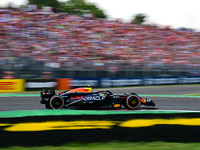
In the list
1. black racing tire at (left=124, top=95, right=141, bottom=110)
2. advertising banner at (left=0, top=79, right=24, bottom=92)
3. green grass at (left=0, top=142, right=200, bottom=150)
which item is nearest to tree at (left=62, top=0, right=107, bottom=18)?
advertising banner at (left=0, top=79, right=24, bottom=92)

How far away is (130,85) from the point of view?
19578mm

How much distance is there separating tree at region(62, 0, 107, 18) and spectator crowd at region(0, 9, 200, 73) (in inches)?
1330

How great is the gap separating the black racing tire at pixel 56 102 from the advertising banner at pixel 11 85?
7939 millimetres

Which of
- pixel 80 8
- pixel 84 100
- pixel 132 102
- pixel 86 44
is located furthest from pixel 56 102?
pixel 80 8

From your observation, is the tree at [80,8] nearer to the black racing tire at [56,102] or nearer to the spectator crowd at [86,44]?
the spectator crowd at [86,44]

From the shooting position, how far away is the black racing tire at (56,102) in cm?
898

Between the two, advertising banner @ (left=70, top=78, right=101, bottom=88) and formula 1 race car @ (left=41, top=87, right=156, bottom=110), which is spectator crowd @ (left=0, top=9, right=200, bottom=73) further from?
formula 1 race car @ (left=41, top=87, right=156, bottom=110)

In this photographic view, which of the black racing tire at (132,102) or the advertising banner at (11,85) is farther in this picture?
the advertising banner at (11,85)

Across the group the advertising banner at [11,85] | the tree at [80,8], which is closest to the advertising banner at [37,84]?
the advertising banner at [11,85]

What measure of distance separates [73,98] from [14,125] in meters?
3.36

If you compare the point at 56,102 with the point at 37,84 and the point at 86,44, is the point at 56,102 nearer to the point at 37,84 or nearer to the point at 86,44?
the point at 37,84

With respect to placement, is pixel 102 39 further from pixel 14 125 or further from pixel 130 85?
pixel 14 125

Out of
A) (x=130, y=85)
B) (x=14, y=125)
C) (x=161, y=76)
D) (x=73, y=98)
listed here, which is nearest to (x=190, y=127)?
(x=14, y=125)

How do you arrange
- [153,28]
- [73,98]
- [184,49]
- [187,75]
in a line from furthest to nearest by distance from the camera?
[153,28] < [184,49] < [187,75] < [73,98]
